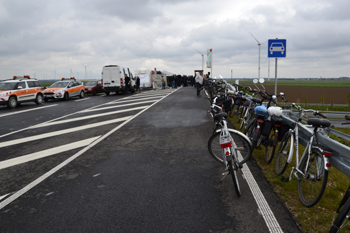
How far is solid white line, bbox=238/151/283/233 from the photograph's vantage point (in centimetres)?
349

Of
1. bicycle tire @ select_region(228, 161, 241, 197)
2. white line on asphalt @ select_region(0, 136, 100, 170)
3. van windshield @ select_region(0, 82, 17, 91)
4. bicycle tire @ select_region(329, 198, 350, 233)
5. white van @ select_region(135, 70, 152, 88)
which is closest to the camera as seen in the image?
bicycle tire @ select_region(329, 198, 350, 233)

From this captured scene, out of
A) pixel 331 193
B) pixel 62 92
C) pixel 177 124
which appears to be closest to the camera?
pixel 331 193

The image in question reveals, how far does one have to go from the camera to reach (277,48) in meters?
10.7

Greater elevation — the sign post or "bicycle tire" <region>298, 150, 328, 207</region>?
the sign post

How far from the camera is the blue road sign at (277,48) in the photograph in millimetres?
10617

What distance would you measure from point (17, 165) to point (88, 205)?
3.00 m

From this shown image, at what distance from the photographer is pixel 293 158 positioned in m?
4.92

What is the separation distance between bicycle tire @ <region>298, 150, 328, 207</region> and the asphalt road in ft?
1.24

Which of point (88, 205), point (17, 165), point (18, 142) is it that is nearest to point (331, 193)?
point (88, 205)

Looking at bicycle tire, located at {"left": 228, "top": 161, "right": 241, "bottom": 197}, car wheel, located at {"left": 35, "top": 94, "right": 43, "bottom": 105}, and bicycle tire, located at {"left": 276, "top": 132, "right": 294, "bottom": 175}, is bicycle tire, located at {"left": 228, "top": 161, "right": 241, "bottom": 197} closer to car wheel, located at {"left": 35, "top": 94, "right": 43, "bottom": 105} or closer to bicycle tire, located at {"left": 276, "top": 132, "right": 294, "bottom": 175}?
bicycle tire, located at {"left": 276, "top": 132, "right": 294, "bottom": 175}

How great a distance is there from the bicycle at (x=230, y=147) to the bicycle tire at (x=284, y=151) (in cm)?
57

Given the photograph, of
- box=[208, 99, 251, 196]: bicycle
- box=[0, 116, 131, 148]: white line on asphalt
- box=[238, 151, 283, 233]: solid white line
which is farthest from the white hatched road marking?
box=[0, 116, 131, 148]: white line on asphalt

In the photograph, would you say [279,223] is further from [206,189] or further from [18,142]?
[18,142]

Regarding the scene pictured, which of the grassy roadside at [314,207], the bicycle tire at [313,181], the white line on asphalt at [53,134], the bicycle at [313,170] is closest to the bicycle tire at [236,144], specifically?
the grassy roadside at [314,207]
